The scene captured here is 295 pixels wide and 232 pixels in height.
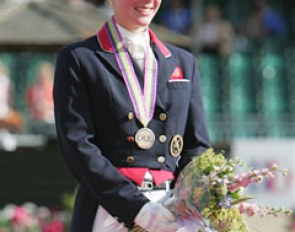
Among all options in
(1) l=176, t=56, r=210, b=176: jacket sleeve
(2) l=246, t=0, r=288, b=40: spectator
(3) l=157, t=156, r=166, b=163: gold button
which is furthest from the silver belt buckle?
(2) l=246, t=0, r=288, b=40: spectator

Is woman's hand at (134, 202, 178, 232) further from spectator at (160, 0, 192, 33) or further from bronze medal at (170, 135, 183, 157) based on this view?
spectator at (160, 0, 192, 33)

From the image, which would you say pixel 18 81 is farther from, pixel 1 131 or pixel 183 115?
pixel 183 115

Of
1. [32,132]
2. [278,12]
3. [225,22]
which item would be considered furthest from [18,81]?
[278,12]

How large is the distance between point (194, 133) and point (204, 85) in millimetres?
11866

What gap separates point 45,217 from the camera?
10875 millimetres

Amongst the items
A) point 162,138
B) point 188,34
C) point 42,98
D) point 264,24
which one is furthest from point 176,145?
point 264,24

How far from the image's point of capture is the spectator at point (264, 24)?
1659cm

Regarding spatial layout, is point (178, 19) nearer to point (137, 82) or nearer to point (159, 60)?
point (159, 60)

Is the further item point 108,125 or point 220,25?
point 220,25

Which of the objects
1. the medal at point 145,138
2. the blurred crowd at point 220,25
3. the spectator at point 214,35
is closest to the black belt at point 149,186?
the medal at point 145,138

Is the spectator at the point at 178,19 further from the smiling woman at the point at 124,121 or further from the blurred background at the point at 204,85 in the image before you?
the smiling woman at the point at 124,121

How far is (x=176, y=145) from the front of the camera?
4246mm

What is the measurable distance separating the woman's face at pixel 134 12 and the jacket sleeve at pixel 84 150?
25 centimetres

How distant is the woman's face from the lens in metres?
4.16
